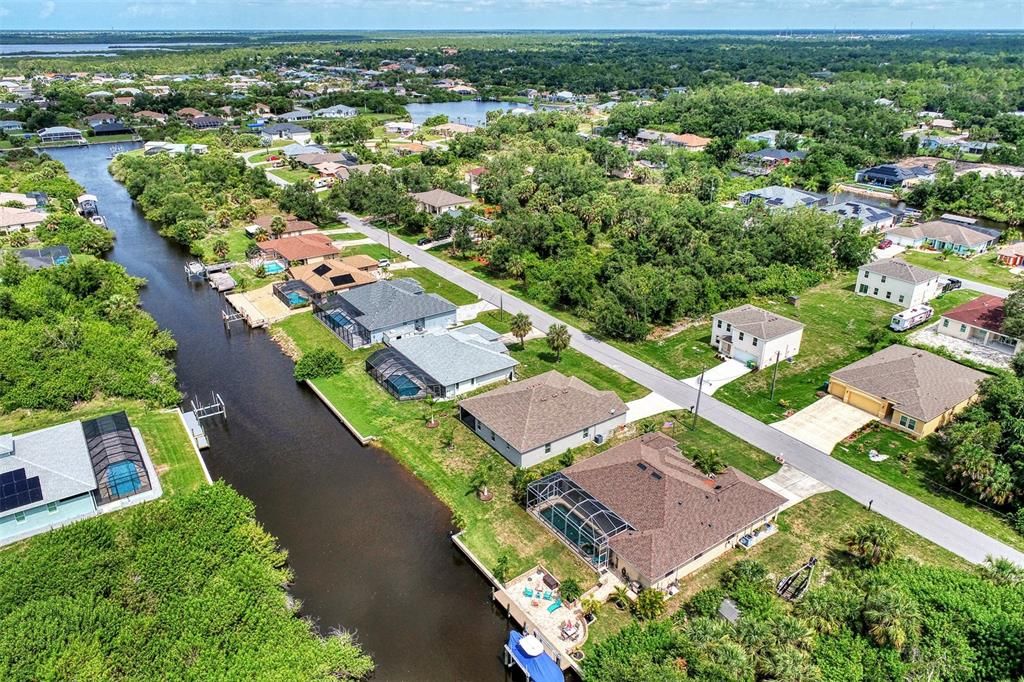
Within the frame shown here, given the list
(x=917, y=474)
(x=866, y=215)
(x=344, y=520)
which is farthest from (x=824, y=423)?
(x=866, y=215)

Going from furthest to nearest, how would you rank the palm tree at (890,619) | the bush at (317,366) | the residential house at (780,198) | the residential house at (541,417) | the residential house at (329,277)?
1. the residential house at (780,198)
2. the residential house at (329,277)
3. the bush at (317,366)
4. the residential house at (541,417)
5. the palm tree at (890,619)

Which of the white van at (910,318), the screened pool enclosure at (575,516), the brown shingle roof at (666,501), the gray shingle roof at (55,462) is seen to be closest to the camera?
the brown shingle roof at (666,501)

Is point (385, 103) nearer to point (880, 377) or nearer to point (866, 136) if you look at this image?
point (866, 136)

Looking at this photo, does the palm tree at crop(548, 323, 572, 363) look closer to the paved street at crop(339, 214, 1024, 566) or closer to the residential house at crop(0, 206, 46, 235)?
the paved street at crop(339, 214, 1024, 566)

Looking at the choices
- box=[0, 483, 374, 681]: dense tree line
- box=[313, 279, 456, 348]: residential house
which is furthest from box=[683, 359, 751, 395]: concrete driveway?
box=[0, 483, 374, 681]: dense tree line

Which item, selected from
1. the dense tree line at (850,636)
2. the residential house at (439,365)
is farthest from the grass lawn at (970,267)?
the residential house at (439,365)

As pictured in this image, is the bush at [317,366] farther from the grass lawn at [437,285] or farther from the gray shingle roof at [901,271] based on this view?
the gray shingle roof at [901,271]

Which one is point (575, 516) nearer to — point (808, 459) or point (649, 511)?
point (649, 511)
